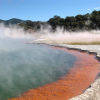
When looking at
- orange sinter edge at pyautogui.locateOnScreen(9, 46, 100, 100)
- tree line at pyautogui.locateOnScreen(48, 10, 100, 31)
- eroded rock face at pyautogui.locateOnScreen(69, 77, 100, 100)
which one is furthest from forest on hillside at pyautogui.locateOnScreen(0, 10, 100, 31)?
eroded rock face at pyautogui.locateOnScreen(69, 77, 100, 100)

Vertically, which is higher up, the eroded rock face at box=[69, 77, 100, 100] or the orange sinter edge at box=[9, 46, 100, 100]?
the eroded rock face at box=[69, 77, 100, 100]

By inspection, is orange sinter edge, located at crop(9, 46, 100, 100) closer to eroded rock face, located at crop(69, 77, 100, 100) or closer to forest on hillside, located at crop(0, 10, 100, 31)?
eroded rock face, located at crop(69, 77, 100, 100)

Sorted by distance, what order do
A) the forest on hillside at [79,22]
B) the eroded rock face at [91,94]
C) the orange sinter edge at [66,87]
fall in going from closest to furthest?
the eroded rock face at [91,94], the orange sinter edge at [66,87], the forest on hillside at [79,22]

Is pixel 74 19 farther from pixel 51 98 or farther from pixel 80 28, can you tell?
pixel 51 98

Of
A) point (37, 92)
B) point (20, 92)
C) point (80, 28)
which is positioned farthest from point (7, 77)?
point (80, 28)

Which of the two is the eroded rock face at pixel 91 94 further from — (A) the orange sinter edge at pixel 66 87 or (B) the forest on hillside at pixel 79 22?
(B) the forest on hillside at pixel 79 22

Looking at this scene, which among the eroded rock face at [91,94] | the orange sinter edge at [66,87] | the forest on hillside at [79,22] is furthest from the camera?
the forest on hillside at [79,22]

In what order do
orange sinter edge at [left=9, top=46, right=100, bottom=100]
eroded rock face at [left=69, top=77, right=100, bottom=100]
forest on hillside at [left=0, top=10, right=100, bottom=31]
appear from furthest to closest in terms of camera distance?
forest on hillside at [left=0, top=10, right=100, bottom=31] < orange sinter edge at [left=9, top=46, right=100, bottom=100] < eroded rock face at [left=69, top=77, right=100, bottom=100]

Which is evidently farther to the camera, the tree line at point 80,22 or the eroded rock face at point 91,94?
the tree line at point 80,22

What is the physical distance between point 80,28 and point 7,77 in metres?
34.0

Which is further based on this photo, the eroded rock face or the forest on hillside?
the forest on hillside

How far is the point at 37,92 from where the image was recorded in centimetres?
533

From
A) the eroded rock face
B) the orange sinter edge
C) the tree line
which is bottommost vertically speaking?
the orange sinter edge

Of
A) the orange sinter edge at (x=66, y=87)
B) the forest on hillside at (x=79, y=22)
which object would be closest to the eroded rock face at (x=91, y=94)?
the orange sinter edge at (x=66, y=87)
